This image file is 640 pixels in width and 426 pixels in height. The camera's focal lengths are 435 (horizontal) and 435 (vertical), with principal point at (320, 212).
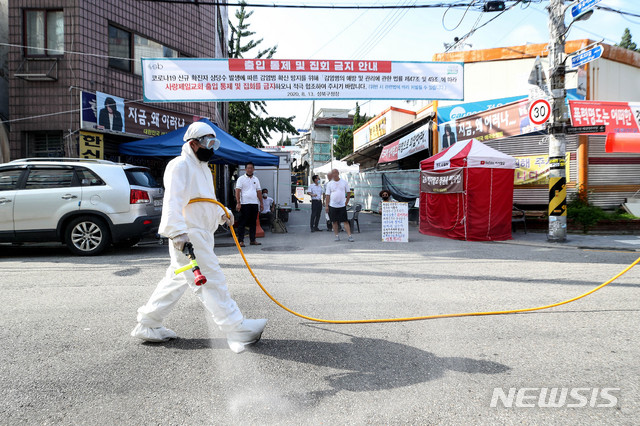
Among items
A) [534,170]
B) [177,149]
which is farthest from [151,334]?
[534,170]

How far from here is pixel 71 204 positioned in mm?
8273

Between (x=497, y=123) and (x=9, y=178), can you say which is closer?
(x=9, y=178)

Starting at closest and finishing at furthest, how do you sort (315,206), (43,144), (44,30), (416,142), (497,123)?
(44,30), (43,144), (315,206), (497,123), (416,142)

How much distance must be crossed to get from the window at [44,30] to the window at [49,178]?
5426 mm

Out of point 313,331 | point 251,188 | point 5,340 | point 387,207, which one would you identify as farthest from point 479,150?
point 5,340

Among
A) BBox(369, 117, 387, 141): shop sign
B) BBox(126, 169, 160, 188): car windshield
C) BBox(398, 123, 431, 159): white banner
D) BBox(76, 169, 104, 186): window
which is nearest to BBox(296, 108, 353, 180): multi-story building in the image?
BBox(369, 117, 387, 141): shop sign

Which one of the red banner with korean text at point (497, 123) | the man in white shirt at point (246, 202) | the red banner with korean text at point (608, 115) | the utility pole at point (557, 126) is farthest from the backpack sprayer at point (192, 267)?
the red banner with korean text at point (608, 115)

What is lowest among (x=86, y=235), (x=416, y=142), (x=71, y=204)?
(x=86, y=235)

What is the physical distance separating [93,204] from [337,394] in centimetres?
719

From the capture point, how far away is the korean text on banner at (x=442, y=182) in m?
11.1

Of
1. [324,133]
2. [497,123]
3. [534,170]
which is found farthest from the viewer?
[324,133]

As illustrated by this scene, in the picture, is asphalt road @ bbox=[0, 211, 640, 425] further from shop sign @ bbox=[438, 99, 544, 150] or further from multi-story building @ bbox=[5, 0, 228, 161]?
shop sign @ bbox=[438, 99, 544, 150]

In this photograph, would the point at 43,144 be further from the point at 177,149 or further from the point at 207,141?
the point at 207,141

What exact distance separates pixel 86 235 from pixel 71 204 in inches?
25.7
